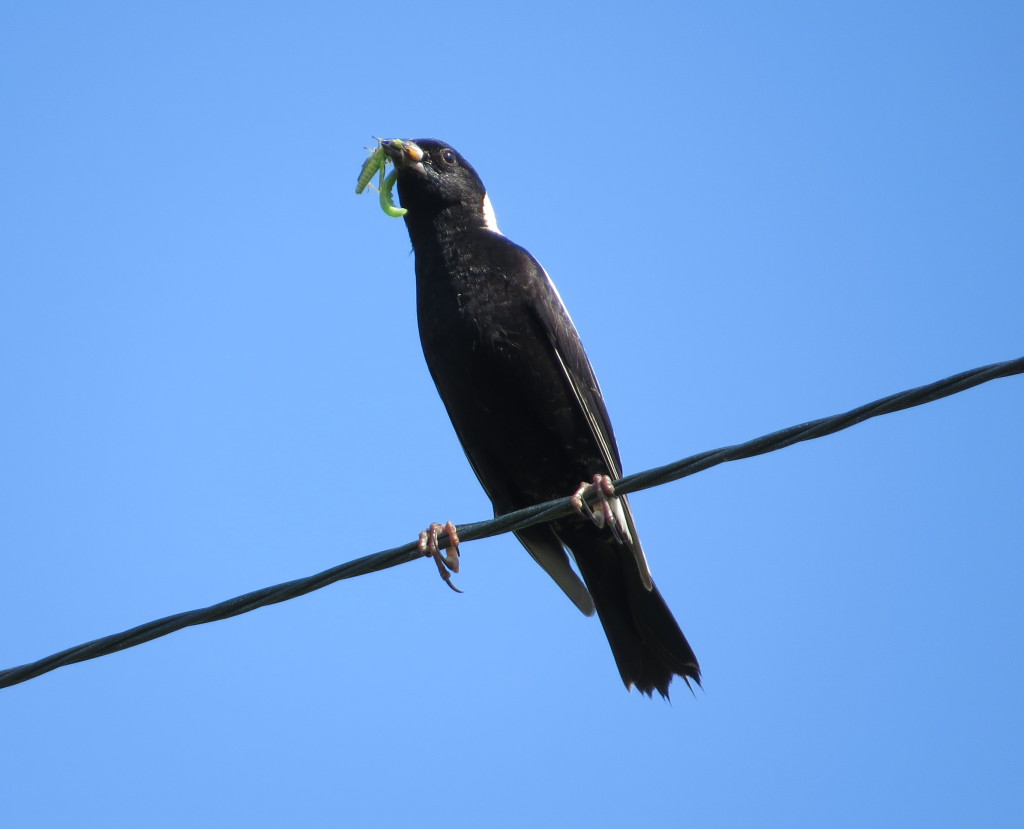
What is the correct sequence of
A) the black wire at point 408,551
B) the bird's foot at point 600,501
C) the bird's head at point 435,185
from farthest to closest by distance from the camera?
1. the bird's head at point 435,185
2. the bird's foot at point 600,501
3. the black wire at point 408,551

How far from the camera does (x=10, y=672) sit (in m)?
2.74

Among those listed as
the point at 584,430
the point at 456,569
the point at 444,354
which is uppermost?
the point at 444,354

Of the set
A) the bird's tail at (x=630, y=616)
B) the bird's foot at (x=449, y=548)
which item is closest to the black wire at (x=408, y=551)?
the bird's foot at (x=449, y=548)

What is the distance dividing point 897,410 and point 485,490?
2446mm

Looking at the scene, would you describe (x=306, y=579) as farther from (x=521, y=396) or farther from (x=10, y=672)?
(x=521, y=396)

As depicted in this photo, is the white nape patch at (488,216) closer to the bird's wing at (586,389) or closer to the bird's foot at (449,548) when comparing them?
the bird's wing at (586,389)

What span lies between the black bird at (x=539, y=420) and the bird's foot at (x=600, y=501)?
9cm

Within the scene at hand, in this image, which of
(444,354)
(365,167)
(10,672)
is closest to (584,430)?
(444,354)

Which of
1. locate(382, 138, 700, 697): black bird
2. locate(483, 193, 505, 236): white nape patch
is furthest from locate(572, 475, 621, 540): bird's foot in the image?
locate(483, 193, 505, 236): white nape patch

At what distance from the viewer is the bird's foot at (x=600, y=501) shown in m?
3.15

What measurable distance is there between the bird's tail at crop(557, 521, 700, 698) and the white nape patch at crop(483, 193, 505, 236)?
52.6 inches

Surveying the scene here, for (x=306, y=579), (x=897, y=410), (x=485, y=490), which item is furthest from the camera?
(x=485, y=490)

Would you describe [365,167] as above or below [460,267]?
above

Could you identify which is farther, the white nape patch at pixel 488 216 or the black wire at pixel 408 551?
the white nape patch at pixel 488 216
